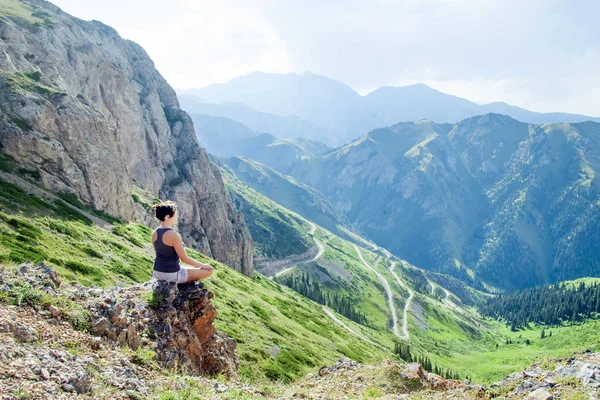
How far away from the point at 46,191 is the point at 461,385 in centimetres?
5980

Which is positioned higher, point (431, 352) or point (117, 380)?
point (117, 380)

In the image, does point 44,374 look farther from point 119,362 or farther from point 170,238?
point 170,238

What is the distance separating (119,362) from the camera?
47.9 ft

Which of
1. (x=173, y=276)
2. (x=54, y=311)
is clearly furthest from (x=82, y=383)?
(x=173, y=276)

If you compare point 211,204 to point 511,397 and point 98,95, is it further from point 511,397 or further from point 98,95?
point 511,397

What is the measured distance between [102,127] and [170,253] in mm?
72327

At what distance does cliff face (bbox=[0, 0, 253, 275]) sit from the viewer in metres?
63.3

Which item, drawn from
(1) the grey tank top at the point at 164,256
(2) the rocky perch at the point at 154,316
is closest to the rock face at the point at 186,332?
(2) the rocky perch at the point at 154,316

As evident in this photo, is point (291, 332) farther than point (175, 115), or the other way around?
point (175, 115)

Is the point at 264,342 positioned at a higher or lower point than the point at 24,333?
lower

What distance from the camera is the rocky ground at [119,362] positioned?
472 inches

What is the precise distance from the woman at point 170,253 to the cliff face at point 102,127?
171 ft

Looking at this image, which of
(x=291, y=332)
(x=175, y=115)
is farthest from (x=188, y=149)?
(x=291, y=332)

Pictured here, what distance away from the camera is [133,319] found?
690 inches
